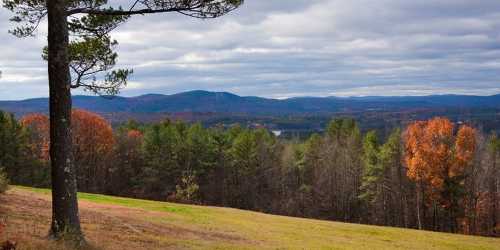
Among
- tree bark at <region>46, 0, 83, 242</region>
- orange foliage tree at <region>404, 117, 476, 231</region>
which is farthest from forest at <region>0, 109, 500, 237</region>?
tree bark at <region>46, 0, 83, 242</region>

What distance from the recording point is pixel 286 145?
101m

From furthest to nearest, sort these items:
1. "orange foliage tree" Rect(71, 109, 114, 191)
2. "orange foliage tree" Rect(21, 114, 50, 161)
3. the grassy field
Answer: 1. "orange foliage tree" Rect(71, 109, 114, 191)
2. "orange foliage tree" Rect(21, 114, 50, 161)
3. the grassy field

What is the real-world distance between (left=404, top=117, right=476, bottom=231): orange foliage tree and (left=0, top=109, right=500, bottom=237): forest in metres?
0.16

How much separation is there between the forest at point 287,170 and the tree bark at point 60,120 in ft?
181

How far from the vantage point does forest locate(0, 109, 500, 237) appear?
70062 millimetres

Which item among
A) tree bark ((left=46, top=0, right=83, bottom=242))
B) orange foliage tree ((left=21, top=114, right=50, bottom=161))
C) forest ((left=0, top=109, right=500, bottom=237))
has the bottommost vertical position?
forest ((left=0, top=109, right=500, bottom=237))

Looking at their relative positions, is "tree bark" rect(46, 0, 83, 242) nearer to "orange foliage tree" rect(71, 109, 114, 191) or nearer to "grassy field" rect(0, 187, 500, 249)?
"grassy field" rect(0, 187, 500, 249)

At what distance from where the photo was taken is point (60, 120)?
14102 mm

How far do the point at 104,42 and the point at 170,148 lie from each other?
73395 mm

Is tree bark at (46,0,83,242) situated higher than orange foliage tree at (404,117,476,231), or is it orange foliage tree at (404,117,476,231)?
tree bark at (46,0,83,242)

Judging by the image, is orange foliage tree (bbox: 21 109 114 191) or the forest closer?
the forest

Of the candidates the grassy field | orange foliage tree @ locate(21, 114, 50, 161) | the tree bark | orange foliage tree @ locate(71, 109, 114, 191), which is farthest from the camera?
orange foliage tree @ locate(71, 109, 114, 191)

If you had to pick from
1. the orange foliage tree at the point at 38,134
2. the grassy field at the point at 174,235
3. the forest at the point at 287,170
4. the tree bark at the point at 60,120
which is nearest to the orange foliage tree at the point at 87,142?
the orange foliage tree at the point at 38,134

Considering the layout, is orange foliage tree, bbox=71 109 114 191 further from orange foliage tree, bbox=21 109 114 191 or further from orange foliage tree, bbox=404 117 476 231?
orange foliage tree, bbox=404 117 476 231
